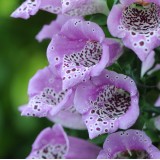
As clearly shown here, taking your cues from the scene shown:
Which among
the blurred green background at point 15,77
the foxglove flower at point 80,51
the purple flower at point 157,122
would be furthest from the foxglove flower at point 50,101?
the blurred green background at point 15,77

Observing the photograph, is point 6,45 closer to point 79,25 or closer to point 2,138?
point 2,138

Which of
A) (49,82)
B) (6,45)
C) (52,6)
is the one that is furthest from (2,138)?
(52,6)

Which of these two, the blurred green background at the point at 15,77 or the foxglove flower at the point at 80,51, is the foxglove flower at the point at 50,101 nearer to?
the foxglove flower at the point at 80,51

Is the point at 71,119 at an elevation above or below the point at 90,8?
below

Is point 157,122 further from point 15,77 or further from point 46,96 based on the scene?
point 15,77

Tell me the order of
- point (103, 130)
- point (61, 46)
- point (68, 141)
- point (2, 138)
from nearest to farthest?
point (103, 130), point (61, 46), point (68, 141), point (2, 138)

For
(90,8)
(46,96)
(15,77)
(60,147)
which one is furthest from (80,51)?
(15,77)

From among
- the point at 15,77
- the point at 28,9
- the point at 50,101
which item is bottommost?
the point at 15,77
